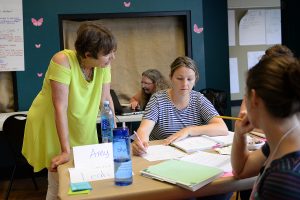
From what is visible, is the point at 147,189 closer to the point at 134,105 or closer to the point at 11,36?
the point at 134,105

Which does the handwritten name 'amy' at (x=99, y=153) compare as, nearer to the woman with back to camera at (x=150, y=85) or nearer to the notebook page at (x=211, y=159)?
the notebook page at (x=211, y=159)

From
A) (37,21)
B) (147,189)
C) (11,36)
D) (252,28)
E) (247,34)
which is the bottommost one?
(147,189)

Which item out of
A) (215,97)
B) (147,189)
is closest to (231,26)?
(215,97)

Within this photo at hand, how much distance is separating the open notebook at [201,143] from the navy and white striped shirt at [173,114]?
A: 0.67ft

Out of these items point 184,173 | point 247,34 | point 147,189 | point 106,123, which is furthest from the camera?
point 247,34

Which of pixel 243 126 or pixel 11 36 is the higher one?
pixel 11 36

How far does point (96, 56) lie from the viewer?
180cm

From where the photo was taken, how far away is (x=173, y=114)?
7.20ft

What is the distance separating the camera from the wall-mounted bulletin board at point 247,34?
6367 millimetres

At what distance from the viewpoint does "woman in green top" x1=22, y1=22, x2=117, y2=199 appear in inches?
70.4

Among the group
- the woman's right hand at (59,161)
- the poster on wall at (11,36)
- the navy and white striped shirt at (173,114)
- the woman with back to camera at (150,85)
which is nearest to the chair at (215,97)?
the woman with back to camera at (150,85)

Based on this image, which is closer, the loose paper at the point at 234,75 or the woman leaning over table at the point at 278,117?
the woman leaning over table at the point at 278,117

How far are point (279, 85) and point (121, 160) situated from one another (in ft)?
2.07

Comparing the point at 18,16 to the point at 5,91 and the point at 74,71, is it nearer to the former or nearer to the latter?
the point at 5,91
